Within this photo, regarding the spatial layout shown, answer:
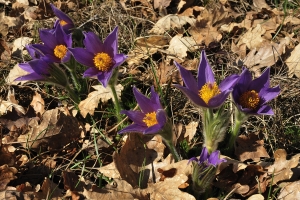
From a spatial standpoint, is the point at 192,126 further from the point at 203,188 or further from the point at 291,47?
the point at 291,47

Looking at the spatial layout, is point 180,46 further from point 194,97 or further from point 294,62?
point 194,97

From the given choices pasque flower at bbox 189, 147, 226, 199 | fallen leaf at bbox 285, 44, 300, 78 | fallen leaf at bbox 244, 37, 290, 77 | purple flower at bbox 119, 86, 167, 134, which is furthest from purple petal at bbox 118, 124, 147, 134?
fallen leaf at bbox 285, 44, 300, 78

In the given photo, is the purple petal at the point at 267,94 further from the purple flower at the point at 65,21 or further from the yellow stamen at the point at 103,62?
the purple flower at the point at 65,21

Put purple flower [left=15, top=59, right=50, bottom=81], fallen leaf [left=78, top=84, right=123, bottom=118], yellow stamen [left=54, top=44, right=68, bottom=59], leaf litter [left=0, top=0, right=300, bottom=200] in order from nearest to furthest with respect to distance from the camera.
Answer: leaf litter [left=0, top=0, right=300, bottom=200] < purple flower [left=15, top=59, right=50, bottom=81] < yellow stamen [left=54, top=44, right=68, bottom=59] < fallen leaf [left=78, top=84, right=123, bottom=118]

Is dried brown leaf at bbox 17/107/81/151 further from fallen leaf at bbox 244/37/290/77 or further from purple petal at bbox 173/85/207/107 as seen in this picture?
fallen leaf at bbox 244/37/290/77

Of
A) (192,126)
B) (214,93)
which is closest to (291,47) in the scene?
(192,126)

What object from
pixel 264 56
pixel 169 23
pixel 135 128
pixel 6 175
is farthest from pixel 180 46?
pixel 6 175

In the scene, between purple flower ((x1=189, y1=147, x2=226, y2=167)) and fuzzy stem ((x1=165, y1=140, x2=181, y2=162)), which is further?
fuzzy stem ((x1=165, y1=140, x2=181, y2=162))
